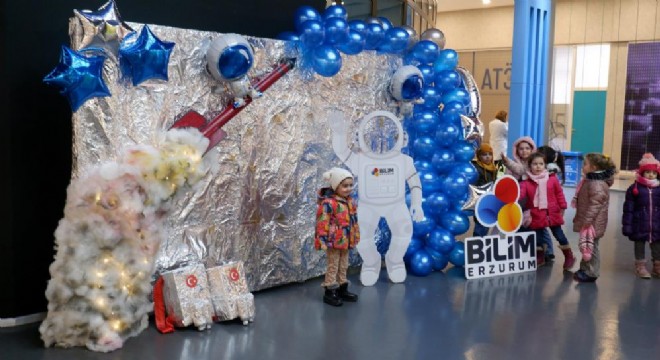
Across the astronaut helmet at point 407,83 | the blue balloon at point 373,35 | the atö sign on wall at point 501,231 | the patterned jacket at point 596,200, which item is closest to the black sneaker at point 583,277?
the patterned jacket at point 596,200

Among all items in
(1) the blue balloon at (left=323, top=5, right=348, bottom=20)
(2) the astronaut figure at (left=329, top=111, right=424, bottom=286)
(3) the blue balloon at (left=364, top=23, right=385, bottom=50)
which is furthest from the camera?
(3) the blue balloon at (left=364, top=23, right=385, bottom=50)

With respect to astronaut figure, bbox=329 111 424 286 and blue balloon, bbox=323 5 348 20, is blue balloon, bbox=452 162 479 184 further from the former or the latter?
blue balloon, bbox=323 5 348 20

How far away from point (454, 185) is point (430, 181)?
22 centimetres

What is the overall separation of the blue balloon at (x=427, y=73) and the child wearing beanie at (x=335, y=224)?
1686 millimetres

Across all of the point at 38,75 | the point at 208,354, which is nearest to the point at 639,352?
the point at 208,354

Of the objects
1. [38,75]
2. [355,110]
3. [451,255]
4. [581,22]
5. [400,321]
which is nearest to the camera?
[38,75]

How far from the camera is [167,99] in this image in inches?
181

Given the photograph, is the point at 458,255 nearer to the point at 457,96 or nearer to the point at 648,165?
the point at 457,96

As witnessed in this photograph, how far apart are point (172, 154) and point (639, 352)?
3151mm

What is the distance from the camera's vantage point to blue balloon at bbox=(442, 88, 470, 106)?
246 inches

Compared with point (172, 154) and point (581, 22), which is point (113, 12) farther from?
point (581, 22)

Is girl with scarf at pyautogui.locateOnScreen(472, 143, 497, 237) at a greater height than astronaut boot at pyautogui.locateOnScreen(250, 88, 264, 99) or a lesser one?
lesser

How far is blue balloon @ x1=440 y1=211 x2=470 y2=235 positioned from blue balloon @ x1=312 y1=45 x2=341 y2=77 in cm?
174

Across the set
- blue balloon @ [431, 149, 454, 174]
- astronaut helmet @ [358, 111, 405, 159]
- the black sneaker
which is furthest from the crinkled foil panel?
the black sneaker
